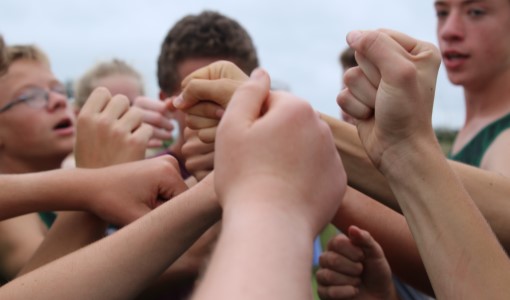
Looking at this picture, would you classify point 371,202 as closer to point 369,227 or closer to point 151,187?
point 369,227

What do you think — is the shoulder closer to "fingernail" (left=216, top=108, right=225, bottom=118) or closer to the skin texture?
the skin texture

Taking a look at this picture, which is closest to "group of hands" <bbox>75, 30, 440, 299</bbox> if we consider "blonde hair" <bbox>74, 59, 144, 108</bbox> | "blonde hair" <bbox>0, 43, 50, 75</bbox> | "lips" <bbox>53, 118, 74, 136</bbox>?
"lips" <bbox>53, 118, 74, 136</bbox>

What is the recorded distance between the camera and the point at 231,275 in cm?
60

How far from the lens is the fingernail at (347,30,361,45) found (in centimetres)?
108

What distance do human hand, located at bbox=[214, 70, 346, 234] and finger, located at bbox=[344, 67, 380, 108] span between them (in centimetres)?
40

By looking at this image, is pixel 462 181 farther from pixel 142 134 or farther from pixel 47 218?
pixel 47 218

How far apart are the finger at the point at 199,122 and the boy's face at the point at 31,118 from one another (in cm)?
123

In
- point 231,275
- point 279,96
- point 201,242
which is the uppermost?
point 279,96

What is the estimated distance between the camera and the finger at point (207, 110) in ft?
4.34

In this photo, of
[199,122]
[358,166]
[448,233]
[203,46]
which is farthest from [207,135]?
[203,46]

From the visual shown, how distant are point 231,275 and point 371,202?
1.04 meters

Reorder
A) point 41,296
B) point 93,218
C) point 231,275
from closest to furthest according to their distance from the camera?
point 231,275 < point 41,296 < point 93,218

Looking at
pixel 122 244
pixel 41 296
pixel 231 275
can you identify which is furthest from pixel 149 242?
pixel 231 275

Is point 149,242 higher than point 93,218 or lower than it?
higher
